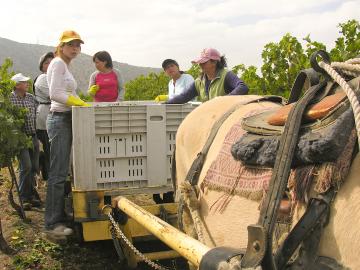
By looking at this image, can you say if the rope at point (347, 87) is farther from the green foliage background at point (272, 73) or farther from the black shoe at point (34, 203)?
the black shoe at point (34, 203)

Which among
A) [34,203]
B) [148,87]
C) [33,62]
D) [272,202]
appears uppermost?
[33,62]

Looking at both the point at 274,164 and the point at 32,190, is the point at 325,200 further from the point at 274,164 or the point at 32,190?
the point at 32,190

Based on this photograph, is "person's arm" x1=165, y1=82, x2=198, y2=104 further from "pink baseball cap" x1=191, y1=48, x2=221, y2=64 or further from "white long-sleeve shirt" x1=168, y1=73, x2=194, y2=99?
"white long-sleeve shirt" x1=168, y1=73, x2=194, y2=99

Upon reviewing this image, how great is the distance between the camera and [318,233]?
1.71 metres

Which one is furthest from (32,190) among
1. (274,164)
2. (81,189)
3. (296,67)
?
(274,164)

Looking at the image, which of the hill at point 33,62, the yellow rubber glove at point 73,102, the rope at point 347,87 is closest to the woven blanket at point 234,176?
the rope at point 347,87

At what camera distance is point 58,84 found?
13.9ft

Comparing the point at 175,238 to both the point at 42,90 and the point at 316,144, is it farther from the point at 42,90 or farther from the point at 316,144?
the point at 42,90

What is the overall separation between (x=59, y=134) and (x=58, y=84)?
0.44 m

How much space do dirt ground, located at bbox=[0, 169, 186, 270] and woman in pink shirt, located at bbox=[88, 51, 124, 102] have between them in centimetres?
149

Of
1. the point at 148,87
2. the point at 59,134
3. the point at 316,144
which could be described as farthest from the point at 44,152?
the point at 148,87

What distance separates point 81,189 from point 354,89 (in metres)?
2.63

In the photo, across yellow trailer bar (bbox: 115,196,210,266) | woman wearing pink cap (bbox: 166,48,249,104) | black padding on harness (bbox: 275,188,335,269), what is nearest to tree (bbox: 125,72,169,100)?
woman wearing pink cap (bbox: 166,48,249,104)

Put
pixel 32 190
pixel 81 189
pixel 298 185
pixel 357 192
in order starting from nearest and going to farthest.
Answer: pixel 357 192 < pixel 298 185 < pixel 81 189 < pixel 32 190
